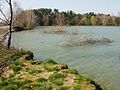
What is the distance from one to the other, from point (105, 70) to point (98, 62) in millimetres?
2921

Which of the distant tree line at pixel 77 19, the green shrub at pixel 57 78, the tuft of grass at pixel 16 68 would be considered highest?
the green shrub at pixel 57 78

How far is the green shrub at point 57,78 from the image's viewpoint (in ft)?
35.7

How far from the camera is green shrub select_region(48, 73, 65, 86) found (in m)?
10.9

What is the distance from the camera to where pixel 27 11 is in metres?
75.1

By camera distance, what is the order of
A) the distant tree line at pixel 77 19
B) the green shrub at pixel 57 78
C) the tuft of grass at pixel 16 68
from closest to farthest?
the green shrub at pixel 57 78, the tuft of grass at pixel 16 68, the distant tree line at pixel 77 19

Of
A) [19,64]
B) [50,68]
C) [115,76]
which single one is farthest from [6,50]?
[115,76]

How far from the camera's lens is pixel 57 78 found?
1144 centimetres

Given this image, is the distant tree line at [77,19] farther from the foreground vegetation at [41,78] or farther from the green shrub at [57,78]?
the green shrub at [57,78]

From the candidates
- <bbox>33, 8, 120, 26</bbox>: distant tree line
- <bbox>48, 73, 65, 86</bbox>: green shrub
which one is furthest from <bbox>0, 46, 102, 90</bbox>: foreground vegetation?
<bbox>33, 8, 120, 26</bbox>: distant tree line

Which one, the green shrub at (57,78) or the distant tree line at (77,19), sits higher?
the green shrub at (57,78)

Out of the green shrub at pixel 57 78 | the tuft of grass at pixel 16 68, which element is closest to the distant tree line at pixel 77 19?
the tuft of grass at pixel 16 68

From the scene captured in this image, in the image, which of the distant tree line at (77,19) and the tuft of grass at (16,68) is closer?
the tuft of grass at (16,68)

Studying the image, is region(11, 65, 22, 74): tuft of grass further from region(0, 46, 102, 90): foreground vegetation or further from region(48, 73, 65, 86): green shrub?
region(48, 73, 65, 86): green shrub

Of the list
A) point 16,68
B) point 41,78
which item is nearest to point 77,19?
point 16,68
